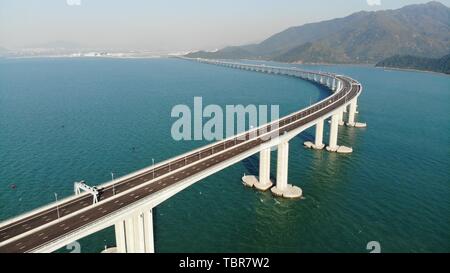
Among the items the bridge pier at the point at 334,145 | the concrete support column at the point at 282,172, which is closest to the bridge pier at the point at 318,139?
the bridge pier at the point at 334,145

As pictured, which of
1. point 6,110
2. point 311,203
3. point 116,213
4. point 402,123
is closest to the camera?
point 116,213

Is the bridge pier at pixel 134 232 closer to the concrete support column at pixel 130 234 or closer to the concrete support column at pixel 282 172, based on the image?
the concrete support column at pixel 130 234

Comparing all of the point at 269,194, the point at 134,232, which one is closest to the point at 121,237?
the point at 134,232

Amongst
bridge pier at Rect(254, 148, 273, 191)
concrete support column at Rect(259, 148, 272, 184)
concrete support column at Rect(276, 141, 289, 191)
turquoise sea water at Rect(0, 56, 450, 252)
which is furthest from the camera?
concrete support column at Rect(276, 141, 289, 191)

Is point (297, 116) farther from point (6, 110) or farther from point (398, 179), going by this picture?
point (6, 110)

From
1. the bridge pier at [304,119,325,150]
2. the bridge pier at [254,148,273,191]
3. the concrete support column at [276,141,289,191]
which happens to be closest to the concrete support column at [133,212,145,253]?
the bridge pier at [254,148,273,191]

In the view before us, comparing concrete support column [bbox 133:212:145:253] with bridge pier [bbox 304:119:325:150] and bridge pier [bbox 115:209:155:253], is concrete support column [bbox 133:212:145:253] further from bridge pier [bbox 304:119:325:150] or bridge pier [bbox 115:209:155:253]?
bridge pier [bbox 304:119:325:150]

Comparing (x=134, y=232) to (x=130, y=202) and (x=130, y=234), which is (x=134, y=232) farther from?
(x=130, y=202)
